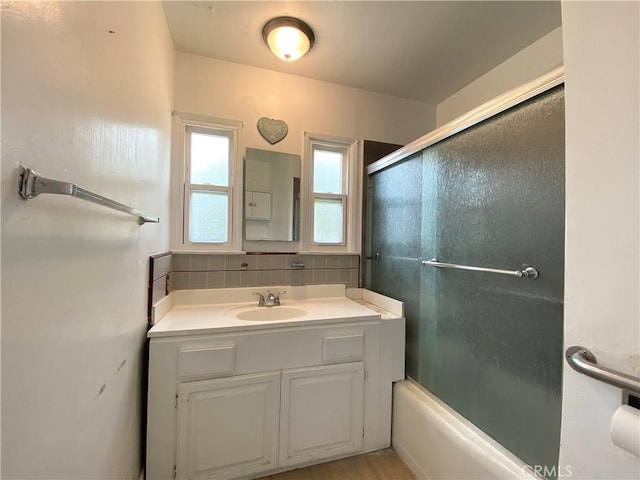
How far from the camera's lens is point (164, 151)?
1648 millimetres

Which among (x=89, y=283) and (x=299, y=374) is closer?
(x=89, y=283)

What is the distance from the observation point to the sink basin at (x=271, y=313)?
1834mm

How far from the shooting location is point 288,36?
5.35 feet

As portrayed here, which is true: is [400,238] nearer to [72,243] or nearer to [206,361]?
[206,361]

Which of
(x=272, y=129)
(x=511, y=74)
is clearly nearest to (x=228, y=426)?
(x=272, y=129)

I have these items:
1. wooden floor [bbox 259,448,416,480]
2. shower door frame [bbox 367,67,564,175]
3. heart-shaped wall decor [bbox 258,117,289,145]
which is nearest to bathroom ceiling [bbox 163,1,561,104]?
heart-shaped wall decor [bbox 258,117,289,145]

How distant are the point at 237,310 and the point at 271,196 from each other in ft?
2.80

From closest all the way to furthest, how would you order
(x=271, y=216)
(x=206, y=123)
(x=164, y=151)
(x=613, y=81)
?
(x=613, y=81)
(x=164, y=151)
(x=206, y=123)
(x=271, y=216)

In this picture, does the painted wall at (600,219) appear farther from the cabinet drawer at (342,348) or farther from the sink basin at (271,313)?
the sink basin at (271,313)

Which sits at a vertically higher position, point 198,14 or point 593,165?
point 198,14

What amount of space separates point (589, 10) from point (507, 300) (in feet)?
3.25

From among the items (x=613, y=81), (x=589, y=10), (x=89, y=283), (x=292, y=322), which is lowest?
(x=292, y=322)

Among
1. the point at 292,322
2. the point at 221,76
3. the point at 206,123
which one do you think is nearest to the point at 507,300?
the point at 292,322

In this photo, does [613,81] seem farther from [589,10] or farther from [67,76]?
[67,76]
